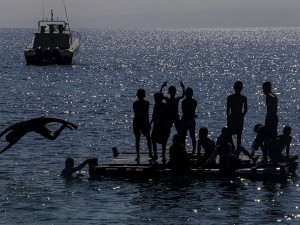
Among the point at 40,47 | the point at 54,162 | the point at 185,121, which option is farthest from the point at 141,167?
the point at 40,47

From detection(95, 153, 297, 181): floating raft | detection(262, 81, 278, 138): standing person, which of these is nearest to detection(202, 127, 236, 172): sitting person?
detection(95, 153, 297, 181): floating raft

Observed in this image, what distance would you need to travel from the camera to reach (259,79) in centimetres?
8400

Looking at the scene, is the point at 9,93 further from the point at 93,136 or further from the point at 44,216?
the point at 44,216

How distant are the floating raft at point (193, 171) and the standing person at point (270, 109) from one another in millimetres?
914

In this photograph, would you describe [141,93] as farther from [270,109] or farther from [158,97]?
[270,109]

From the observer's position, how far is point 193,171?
25.1m

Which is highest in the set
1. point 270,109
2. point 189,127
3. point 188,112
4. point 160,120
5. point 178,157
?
point 270,109

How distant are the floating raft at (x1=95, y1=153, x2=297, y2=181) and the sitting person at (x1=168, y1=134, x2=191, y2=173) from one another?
0.44 feet

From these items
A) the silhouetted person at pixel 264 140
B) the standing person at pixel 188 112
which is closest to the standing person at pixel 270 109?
the silhouetted person at pixel 264 140

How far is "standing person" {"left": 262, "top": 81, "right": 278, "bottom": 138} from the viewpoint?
25.4 meters

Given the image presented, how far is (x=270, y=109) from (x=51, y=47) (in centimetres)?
7182

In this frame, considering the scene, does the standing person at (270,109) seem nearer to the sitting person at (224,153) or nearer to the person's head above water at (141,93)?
the sitting person at (224,153)

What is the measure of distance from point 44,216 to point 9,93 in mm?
42755

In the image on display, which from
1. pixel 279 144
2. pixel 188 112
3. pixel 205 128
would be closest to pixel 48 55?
pixel 188 112
